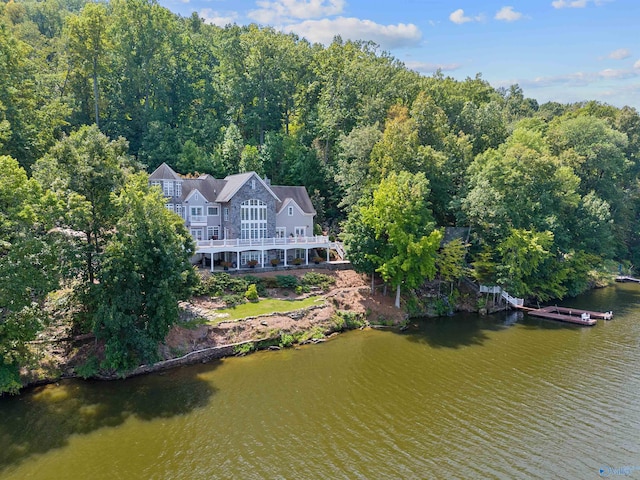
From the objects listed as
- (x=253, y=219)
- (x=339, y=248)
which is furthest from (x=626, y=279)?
(x=253, y=219)

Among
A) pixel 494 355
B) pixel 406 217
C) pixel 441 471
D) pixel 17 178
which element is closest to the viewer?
pixel 441 471

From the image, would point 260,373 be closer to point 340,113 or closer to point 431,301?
point 431,301

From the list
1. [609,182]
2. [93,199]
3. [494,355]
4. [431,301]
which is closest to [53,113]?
[93,199]

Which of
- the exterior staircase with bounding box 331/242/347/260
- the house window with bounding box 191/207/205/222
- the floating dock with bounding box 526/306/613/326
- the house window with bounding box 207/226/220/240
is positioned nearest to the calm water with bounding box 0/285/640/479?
the floating dock with bounding box 526/306/613/326

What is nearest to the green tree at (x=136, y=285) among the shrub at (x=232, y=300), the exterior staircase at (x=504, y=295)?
the shrub at (x=232, y=300)

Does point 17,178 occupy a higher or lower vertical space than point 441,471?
higher

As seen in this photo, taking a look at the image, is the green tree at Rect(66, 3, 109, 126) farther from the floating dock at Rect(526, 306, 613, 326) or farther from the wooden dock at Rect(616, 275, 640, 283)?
the wooden dock at Rect(616, 275, 640, 283)
